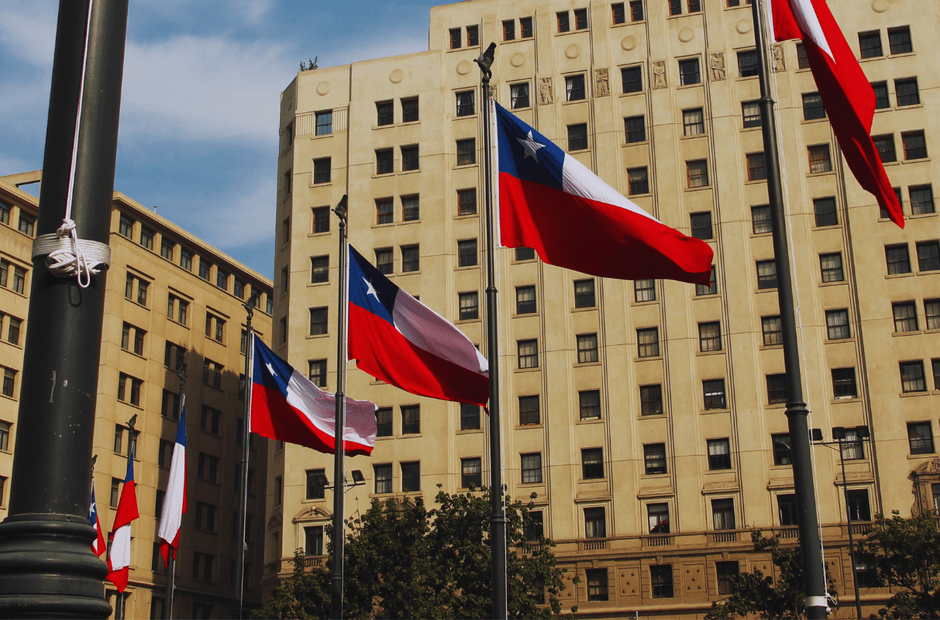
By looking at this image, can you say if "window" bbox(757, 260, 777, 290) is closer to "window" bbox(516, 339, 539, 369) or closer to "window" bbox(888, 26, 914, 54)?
"window" bbox(516, 339, 539, 369)

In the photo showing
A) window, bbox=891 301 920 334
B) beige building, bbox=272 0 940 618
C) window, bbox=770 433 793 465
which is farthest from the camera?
window, bbox=891 301 920 334

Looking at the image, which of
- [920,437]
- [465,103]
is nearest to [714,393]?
[920,437]

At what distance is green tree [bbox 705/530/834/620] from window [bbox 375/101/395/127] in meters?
37.6

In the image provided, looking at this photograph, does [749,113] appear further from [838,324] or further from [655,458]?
[655,458]

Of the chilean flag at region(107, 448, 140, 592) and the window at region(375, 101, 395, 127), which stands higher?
the window at region(375, 101, 395, 127)

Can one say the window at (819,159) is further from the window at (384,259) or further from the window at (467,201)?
the window at (384,259)

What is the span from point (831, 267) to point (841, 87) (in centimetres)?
5040

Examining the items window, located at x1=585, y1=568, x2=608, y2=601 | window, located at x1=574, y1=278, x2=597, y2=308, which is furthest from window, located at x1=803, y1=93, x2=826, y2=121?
window, located at x1=585, y1=568, x2=608, y2=601

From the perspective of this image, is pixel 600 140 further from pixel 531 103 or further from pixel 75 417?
pixel 75 417

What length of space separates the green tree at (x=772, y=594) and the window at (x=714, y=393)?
10.9 m

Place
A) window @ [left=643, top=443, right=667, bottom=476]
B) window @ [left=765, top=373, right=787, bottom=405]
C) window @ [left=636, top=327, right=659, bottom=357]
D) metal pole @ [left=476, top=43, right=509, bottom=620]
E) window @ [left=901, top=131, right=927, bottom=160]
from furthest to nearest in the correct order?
window @ [left=901, top=131, right=927, bottom=160]
window @ [left=636, top=327, right=659, bottom=357]
window @ [left=643, top=443, right=667, bottom=476]
window @ [left=765, top=373, right=787, bottom=405]
metal pole @ [left=476, top=43, right=509, bottom=620]

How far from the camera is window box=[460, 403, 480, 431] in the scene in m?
64.4

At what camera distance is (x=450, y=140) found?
71062mm

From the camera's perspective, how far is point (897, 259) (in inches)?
2422
